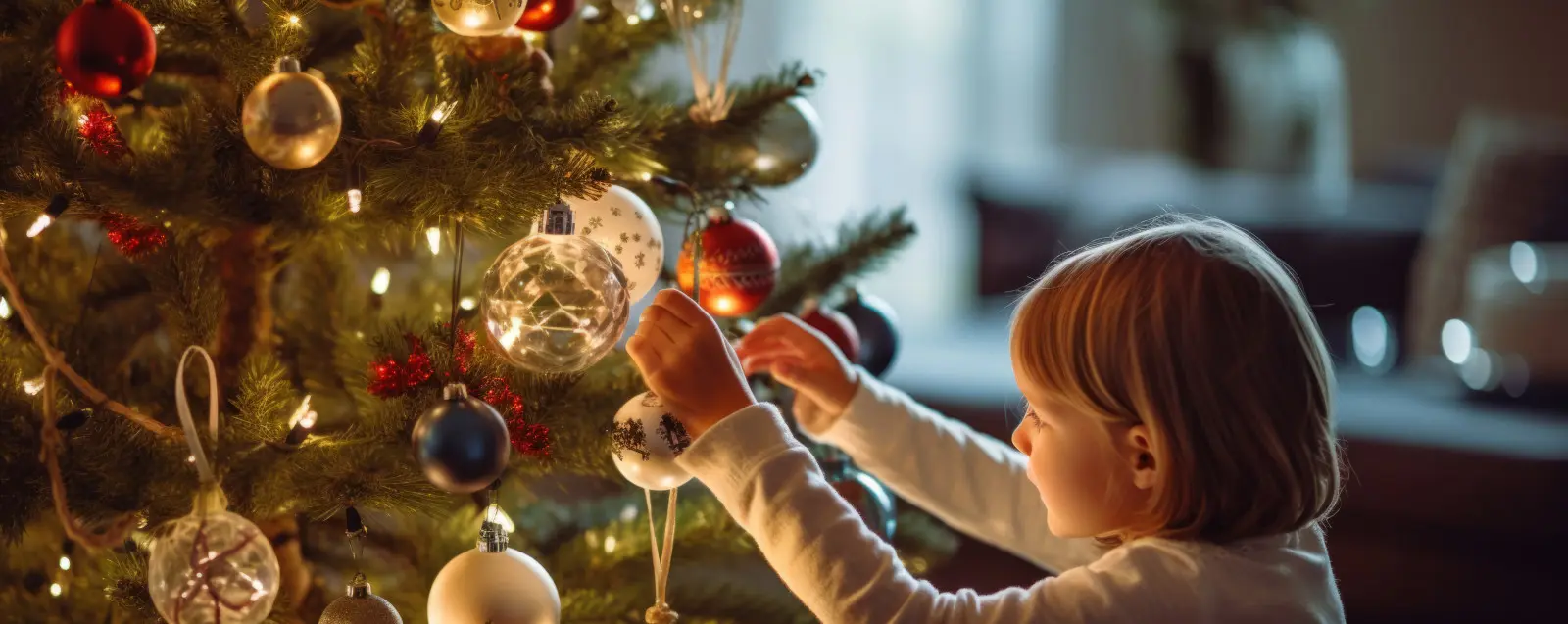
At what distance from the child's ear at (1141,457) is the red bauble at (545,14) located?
1.47 ft

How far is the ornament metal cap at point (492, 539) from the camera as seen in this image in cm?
73

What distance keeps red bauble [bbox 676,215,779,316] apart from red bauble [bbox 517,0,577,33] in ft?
0.58

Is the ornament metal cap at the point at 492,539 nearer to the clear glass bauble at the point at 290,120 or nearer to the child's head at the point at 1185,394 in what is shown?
the clear glass bauble at the point at 290,120

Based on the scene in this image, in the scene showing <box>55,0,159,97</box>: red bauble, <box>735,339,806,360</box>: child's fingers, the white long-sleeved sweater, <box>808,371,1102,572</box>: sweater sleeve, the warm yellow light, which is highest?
<box>55,0,159,97</box>: red bauble

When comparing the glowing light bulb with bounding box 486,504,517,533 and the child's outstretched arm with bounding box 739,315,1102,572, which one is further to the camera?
the child's outstretched arm with bounding box 739,315,1102,572

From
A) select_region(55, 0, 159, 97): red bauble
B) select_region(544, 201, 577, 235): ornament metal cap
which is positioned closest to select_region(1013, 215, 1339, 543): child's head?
select_region(544, 201, 577, 235): ornament metal cap

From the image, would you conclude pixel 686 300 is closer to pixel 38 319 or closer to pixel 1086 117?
pixel 38 319

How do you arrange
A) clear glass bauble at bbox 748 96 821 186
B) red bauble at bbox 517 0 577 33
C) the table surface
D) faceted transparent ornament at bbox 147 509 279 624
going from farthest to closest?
1. the table surface
2. clear glass bauble at bbox 748 96 821 186
3. red bauble at bbox 517 0 577 33
4. faceted transparent ornament at bbox 147 509 279 624

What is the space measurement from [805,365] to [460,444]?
41cm

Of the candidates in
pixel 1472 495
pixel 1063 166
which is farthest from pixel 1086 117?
pixel 1472 495

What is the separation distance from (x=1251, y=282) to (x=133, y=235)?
2.22 ft

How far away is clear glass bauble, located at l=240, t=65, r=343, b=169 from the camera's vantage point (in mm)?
625

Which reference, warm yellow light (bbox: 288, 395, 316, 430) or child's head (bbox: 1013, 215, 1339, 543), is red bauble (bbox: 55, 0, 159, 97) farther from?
child's head (bbox: 1013, 215, 1339, 543)

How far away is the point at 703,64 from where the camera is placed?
889mm
